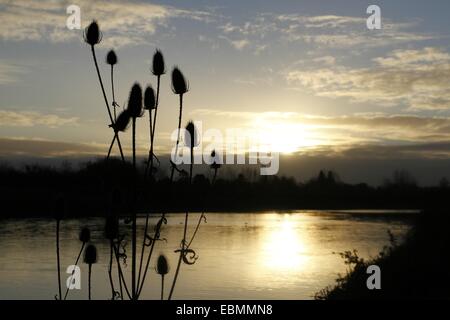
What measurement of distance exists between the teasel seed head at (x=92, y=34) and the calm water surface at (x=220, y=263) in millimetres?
20720

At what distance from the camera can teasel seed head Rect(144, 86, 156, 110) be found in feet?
10.4

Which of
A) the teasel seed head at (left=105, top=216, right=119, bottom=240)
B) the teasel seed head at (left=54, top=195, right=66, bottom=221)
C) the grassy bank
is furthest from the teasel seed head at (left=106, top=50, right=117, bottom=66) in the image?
the grassy bank

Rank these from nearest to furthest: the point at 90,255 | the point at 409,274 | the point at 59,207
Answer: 1. the point at 59,207
2. the point at 90,255
3. the point at 409,274

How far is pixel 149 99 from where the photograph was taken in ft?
10.5

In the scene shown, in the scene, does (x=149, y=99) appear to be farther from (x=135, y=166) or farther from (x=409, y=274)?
(x=409, y=274)

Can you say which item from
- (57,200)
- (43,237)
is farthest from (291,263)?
(57,200)

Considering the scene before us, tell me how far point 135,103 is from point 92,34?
48 centimetres

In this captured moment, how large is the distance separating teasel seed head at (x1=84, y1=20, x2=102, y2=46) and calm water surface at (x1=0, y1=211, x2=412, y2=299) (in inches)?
816

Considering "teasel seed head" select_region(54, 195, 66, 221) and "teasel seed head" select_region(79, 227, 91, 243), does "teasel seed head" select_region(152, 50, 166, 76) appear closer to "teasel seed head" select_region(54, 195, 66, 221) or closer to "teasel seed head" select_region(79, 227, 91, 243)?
"teasel seed head" select_region(54, 195, 66, 221)

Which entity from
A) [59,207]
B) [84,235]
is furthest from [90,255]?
[59,207]
